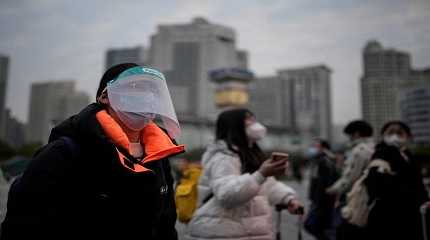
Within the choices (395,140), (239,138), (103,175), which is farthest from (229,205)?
(395,140)

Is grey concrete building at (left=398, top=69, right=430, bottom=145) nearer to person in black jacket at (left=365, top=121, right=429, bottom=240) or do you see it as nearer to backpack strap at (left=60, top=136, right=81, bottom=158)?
person in black jacket at (left=365, top=121, right=429, bottom=240)

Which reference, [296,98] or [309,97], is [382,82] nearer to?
[309,97]

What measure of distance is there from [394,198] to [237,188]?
1743mm

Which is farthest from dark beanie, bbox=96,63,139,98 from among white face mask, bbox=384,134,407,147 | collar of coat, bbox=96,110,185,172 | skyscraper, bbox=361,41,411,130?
skyscraper, bbox=361,41,411,130

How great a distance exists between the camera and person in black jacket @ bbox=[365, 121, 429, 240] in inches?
139

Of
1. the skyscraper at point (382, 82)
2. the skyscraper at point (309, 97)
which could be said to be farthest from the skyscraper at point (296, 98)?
the skyscraper at point (382, 82)

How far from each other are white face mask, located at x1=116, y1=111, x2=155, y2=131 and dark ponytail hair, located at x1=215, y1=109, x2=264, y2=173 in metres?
1.34

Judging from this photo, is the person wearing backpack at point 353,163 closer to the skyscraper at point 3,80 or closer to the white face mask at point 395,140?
the white face mask at point 395,140

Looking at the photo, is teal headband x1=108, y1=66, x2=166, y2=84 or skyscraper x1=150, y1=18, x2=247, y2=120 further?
skyscraper x1=150, y1=18, x2=247, y2=120

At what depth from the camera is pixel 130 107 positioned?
5.39 feet

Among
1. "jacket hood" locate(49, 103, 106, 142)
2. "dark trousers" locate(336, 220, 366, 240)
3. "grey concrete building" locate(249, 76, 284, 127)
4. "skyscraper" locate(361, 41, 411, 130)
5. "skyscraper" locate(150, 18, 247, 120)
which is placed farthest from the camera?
"grey concrete building" locate(249, 76, 284, 127)

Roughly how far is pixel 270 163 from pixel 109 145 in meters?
1.34

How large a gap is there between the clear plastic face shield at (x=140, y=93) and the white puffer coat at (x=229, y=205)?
102cm

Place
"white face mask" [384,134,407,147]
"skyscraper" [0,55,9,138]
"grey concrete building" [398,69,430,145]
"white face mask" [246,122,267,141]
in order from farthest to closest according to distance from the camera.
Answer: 1. "grey concrete building" [398,69,430,145]
2. "skyscraper" [0,55,9,138]
3. "white face mask" [384,134,407,147]
4. "white face mask" [246,122,267,141]
